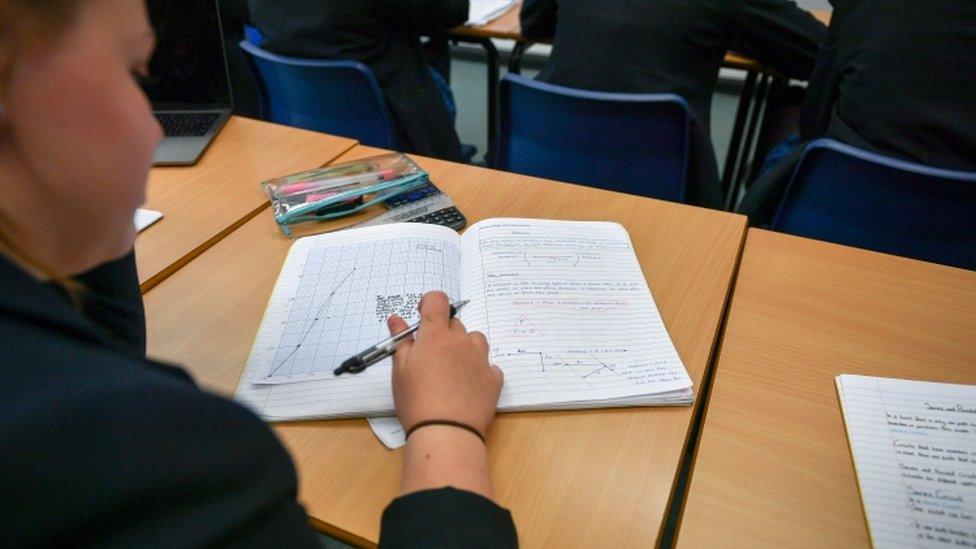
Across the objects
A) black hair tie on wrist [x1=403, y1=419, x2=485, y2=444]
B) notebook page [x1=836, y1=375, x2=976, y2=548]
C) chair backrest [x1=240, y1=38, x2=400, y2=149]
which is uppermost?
black hair tie on wrist [x1=403, y1=419, x2=485, y2=444]

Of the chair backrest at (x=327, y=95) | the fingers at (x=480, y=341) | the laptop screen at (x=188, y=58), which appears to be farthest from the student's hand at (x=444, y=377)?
the chair backrest at (x=327, y=95)

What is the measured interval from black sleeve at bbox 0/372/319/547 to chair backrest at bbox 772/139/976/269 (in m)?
1.17

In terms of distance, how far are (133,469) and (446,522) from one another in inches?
10.6

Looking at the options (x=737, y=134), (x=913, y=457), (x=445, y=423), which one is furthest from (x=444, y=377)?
(x=737, y=134)

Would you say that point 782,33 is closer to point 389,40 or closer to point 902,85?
point 902,85

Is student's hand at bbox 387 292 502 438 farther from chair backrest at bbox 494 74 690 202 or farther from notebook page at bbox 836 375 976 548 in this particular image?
chair backrest at bbox 494 74 690 202

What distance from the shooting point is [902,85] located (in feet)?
4.13

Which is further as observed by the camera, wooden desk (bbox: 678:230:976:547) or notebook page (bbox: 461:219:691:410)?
notebook page (bbox: 461:219:691:410)

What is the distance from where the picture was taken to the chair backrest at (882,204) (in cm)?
109

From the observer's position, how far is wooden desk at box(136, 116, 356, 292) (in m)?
0.94

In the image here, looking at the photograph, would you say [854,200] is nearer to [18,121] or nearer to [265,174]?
[265,174]

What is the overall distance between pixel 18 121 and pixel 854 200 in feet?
4.31

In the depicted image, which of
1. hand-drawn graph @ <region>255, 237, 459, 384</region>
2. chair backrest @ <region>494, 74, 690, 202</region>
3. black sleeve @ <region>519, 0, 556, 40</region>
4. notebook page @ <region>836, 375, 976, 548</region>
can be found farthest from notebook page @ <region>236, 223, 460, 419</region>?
black sleeve @ <region>519, 0, 556, 40</region>

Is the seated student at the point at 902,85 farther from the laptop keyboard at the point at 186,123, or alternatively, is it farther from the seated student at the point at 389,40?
the laptop keyboard at the point at 186,123
